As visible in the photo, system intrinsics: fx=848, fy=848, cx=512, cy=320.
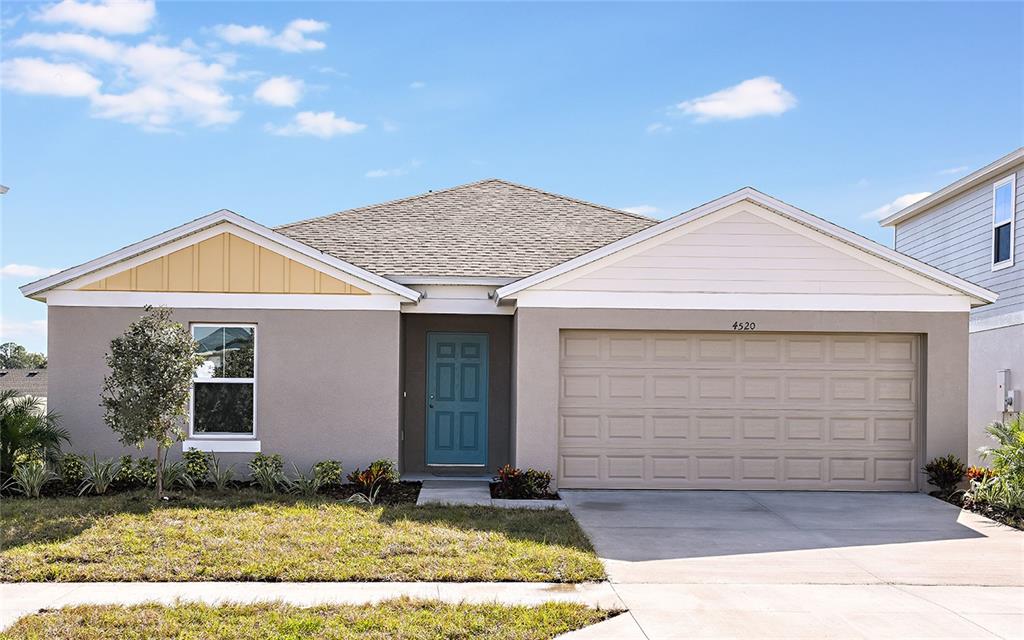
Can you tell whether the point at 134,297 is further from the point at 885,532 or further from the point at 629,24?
the point at 885,532

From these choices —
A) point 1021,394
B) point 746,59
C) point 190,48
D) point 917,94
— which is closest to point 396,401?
point 190,48

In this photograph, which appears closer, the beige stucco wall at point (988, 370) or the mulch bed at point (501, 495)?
the mulch bed at point (501, 495)

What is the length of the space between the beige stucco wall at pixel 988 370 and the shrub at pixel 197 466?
1361 centimetres

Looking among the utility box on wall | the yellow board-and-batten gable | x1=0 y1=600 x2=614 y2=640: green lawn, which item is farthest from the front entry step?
the utility box on wall

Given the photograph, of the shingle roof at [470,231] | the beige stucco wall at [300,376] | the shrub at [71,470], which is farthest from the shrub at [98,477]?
the shingle roof at [470,231]

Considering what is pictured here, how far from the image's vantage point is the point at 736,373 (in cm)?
1236

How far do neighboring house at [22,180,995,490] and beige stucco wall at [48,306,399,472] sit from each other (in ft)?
0.09

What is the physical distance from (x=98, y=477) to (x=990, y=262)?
16.1m

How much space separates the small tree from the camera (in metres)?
10.3

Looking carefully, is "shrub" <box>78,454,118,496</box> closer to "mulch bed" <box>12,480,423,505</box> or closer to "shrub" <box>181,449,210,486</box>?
"mulch bed" <box>12,480,423,505</box>

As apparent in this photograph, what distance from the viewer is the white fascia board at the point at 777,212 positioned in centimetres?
1190

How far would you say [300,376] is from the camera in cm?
1225

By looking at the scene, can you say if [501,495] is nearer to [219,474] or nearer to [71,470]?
[219,474]

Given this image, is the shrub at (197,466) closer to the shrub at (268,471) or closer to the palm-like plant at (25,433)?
the shrub at (268,471)
